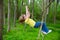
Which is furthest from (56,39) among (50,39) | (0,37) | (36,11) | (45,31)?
(36,11)

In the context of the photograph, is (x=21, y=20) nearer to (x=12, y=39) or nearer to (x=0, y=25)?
(x=0, y=25)

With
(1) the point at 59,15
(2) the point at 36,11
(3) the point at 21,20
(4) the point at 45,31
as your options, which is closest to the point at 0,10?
(3) the point at 21,20

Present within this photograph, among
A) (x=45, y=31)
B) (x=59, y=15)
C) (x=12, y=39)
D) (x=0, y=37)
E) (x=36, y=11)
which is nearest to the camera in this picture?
(x=0, y=37)

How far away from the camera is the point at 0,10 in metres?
3.83

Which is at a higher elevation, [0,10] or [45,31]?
[0,10]

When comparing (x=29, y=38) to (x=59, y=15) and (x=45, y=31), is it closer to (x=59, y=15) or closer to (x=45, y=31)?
(x=45, y=31)

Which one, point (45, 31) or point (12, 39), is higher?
point (45, 31)

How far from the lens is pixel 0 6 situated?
382 centimetres

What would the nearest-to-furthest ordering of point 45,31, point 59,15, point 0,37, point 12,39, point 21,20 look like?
point 21,20
point 0,37
point 45,31
point 12,39
point 59,15

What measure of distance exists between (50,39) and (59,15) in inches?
613

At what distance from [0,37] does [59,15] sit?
66.2 ft

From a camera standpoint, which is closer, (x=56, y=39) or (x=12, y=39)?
(x=12, y=39)

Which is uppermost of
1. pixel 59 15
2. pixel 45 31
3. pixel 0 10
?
pixel 0 10

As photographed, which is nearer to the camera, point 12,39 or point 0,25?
point 0,25
